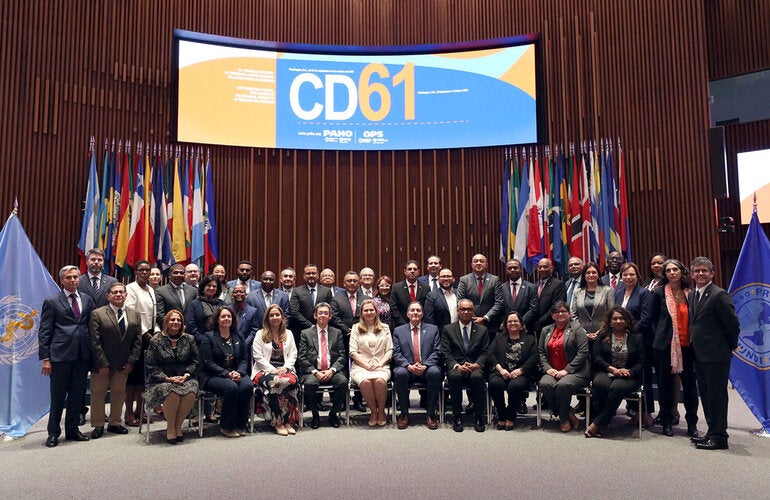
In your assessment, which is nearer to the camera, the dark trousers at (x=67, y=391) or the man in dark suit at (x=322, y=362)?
the dark trousers at (x=67, y=391)

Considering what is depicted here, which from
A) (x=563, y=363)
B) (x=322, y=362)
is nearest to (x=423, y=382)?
(x=322, y=362)

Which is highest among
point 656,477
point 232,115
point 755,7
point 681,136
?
point 755,7

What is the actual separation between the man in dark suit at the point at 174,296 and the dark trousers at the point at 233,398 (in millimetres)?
827

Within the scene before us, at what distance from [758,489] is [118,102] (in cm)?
768

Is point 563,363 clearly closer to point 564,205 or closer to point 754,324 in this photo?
point 754,324

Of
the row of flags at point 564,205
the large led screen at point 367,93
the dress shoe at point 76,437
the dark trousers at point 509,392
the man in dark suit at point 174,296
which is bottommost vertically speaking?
the dress shoe at point 76,437

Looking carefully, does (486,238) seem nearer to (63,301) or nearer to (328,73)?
(328,73)

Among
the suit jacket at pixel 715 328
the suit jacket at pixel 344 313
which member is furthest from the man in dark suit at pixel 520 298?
the suit jacket at pixel 715 328

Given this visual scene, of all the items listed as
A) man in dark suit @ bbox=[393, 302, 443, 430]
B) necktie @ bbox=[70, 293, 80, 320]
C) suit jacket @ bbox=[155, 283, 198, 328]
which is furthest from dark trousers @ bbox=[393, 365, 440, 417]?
necktie @ bbox=[70, 293, 80, 320]

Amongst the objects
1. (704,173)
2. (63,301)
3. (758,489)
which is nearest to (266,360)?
(63,301)

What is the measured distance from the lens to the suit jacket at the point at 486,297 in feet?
18.7

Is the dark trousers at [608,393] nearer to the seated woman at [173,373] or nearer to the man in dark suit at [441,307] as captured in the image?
the man in dark suit at [441,307]

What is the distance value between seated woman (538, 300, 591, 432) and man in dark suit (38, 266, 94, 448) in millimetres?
3658

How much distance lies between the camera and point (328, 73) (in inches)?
333
